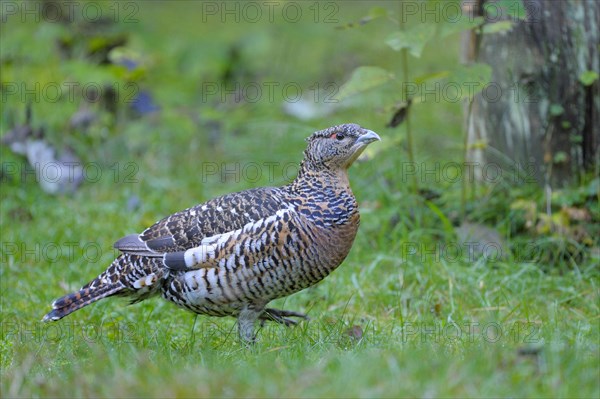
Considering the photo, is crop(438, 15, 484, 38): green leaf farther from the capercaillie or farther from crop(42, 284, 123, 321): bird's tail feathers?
crop(42, 284, 123, 321): bird's tail feathers

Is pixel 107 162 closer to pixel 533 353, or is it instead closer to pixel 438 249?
pixel 438 249

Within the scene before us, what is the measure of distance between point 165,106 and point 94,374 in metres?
6.03

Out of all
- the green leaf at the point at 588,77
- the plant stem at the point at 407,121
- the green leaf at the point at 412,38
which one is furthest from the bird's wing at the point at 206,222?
the green leaf at the point at 588,77

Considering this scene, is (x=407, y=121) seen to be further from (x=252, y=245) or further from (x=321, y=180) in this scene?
(x=252, y=245)

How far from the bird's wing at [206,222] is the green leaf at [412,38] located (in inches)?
57.8

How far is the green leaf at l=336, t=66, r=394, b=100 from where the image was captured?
628 cm

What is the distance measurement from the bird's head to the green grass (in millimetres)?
975

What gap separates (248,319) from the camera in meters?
5.20

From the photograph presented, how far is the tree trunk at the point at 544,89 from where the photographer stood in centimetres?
663

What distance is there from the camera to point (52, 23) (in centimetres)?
942

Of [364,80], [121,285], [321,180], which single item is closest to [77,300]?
[121,285]

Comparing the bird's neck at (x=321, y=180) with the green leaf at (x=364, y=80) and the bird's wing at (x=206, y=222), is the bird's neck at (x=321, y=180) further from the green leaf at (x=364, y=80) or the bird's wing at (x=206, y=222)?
the green leaf at (x=364, y=80)

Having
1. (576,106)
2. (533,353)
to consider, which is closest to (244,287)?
(533,353)

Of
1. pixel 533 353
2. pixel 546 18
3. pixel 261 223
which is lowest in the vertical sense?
pixel 533 353
